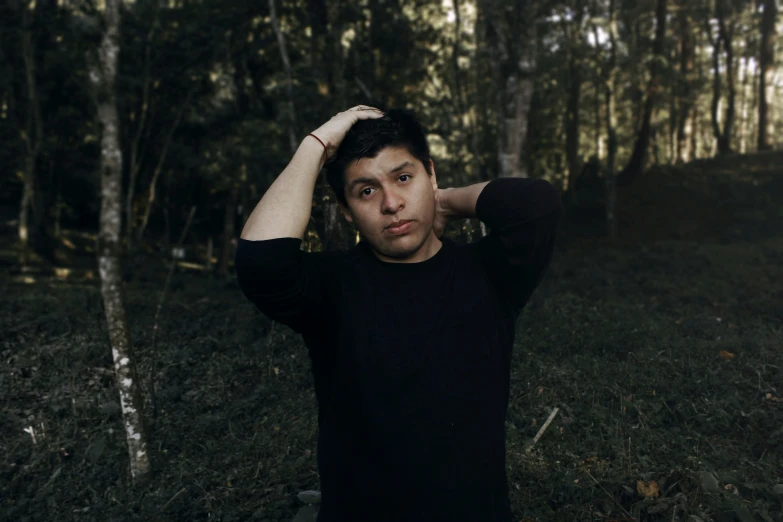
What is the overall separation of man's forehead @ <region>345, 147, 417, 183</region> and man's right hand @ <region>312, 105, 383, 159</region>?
0.11 metres

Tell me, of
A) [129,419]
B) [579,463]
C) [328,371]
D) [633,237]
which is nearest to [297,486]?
[129,419]

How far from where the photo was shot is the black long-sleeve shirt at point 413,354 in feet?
7.00

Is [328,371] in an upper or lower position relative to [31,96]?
lower

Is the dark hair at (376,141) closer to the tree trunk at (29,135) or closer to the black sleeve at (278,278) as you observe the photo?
the black sleeve at (278,278)

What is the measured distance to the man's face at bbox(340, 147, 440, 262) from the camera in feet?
7.53

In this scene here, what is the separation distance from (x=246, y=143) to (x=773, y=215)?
55.5ft

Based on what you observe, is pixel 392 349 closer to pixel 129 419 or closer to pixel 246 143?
pixel 129 419

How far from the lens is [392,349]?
7.25ft

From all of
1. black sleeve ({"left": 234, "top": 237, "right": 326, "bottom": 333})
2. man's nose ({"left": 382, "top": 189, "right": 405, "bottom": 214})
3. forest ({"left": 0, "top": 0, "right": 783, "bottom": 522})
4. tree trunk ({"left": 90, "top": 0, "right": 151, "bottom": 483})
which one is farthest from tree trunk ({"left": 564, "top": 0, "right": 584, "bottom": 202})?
black sleeve ({"left": 234, "top": 237, "right": 326, "bottom": 333})

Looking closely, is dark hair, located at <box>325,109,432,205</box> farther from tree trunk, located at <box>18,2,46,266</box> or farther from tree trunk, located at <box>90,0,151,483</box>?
tree trunk, located at <box>18,2,46,266</box>

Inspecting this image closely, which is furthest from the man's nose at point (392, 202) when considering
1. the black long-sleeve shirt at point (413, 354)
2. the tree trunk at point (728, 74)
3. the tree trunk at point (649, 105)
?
the tree trunk at point (728, 74)

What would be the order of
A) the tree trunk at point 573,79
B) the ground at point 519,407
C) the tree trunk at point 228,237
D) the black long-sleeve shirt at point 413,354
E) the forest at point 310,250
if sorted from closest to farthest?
the black long-sleeve shirt at point 413,354
the ground at point 519,407
the forest at point 310,250
the tree trunk at point 573,79
the tree trunk at point 228,237

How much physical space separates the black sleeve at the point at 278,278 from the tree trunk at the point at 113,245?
168 inches

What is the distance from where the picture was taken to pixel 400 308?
228 cm
